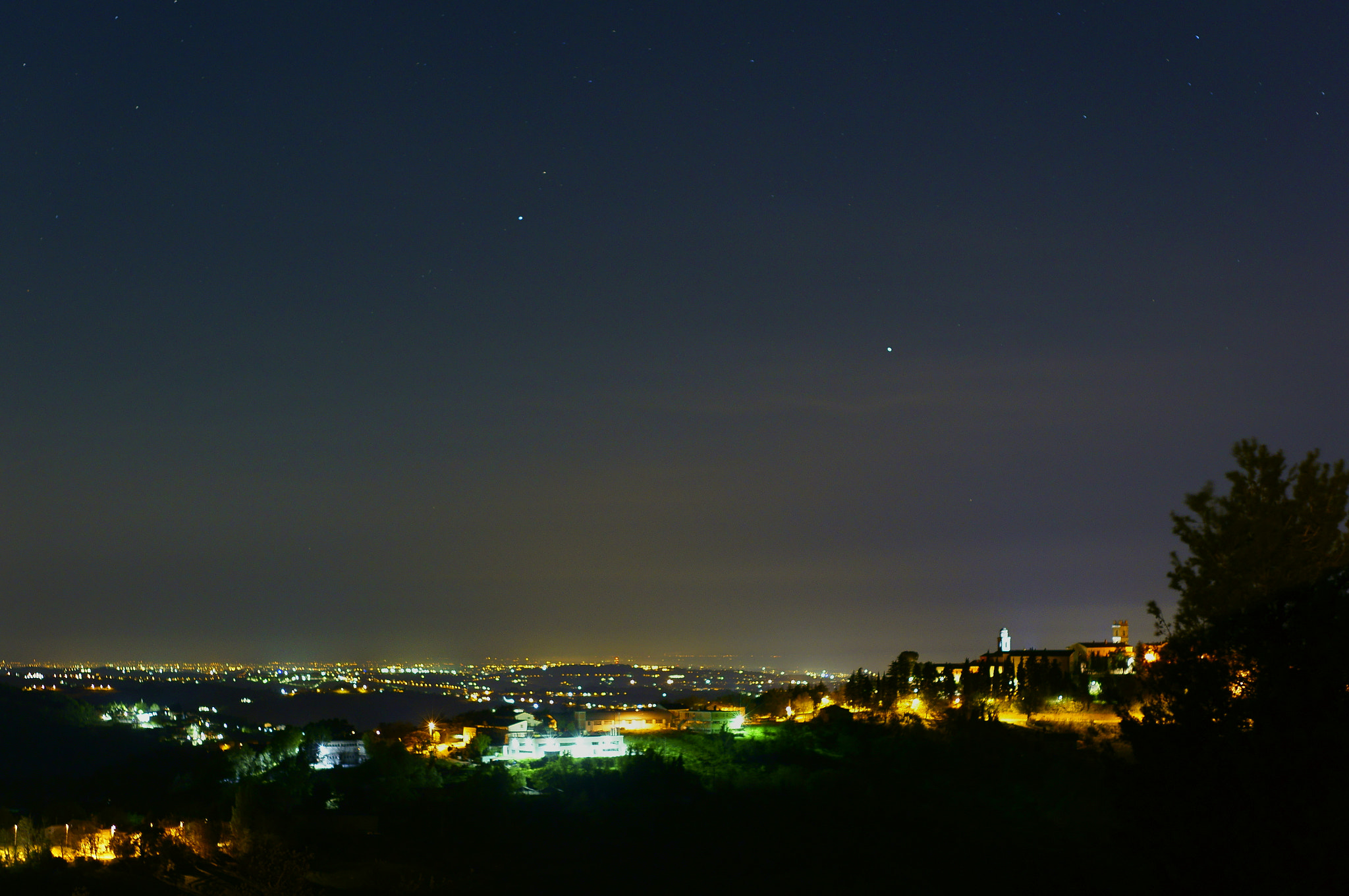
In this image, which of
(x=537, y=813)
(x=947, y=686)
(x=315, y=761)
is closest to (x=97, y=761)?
(x=315, y=761)

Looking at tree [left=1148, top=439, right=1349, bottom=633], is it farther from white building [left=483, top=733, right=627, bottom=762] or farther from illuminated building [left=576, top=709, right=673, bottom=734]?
illuminated building [left=576, top=709, right=673, bottom=734]

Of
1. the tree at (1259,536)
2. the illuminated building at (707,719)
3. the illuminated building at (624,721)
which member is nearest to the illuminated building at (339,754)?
Result: the illuminated building at (624,721)

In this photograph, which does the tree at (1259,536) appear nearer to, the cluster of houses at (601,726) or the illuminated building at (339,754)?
the cluster of houses at (601,726)

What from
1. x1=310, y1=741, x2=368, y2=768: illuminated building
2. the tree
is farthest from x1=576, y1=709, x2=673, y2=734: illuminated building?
the tree

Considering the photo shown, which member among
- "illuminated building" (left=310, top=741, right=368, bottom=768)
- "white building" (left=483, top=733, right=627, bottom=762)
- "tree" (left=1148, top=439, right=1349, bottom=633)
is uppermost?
"tree" (left=1148, top=439, right=1349, bottom=633)

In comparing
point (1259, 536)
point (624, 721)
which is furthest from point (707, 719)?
point (1259, 536)

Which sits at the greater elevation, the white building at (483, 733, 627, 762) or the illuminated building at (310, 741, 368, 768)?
the white building at (483, 733, 627, 762)

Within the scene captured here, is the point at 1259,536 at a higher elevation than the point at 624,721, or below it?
higher

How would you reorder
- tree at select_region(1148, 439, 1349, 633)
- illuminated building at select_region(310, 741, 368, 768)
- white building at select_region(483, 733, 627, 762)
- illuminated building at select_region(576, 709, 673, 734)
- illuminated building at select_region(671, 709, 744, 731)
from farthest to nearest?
1. illuminated building at select_region(576, 709, 673, 734)
2. illuminated building at select_region(671, 709, 744, 731)
3. illuminated building at select_region(310, 741, 368, 768)
4. white building at select_region(483, 733, 627, 762)
5. tree at select_region(1148, 439, 1349, 633)

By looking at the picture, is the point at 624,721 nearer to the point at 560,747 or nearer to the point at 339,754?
the point at 560,747

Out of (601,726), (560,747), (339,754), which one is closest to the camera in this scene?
(560,747)
